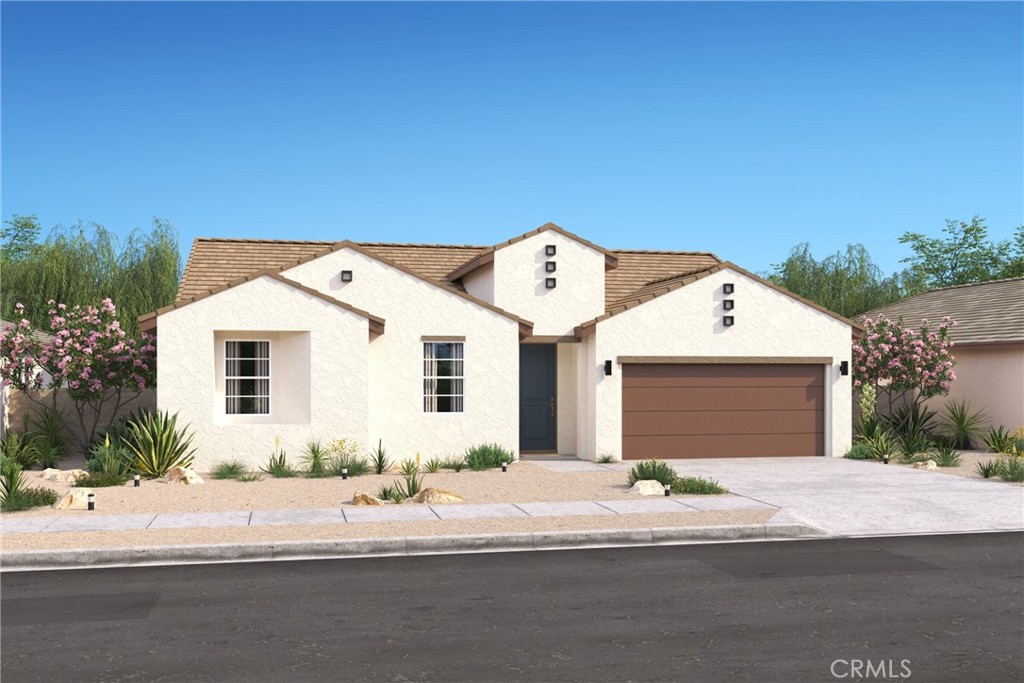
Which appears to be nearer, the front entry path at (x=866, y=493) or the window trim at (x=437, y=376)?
the front entry path at (x=866, y=493)

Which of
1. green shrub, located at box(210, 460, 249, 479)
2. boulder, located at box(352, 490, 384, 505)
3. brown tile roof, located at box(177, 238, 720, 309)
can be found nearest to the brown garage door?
brown tile roof, located at box(177, 238, 720, 309)

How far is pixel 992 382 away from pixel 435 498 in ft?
54.7

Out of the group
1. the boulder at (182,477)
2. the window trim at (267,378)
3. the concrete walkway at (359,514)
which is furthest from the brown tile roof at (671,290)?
the boulder at (182,477)

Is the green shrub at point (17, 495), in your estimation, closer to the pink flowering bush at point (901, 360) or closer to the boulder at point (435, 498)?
the boulder at point (435, 498)

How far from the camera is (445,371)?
2064 centimetres

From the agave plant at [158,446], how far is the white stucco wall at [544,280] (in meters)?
7.11

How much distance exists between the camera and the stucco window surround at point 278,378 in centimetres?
1920

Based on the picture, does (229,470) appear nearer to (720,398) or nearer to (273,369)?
(273,369)

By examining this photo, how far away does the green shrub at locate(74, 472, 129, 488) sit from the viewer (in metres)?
16.1

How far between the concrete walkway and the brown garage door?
6883 millimetres

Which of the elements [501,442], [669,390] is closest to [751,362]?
[669,390]

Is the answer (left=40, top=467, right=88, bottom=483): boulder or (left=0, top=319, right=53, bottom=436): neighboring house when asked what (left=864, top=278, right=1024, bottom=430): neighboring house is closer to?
(left=40, top=467, right=88, bottom=483): boulder

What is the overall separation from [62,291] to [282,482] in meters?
19.7

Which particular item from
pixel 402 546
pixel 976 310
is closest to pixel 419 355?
pixel 402 546
